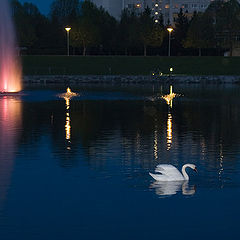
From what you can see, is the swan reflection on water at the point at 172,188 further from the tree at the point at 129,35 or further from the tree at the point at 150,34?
the tree at the point at 129,35

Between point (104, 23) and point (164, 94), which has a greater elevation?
point (104, 23)

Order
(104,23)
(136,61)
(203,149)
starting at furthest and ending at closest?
(104,23)
(136,61)
(203,149)

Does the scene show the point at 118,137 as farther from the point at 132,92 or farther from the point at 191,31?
the point at 191,31

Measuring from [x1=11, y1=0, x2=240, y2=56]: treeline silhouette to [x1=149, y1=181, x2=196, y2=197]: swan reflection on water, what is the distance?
99119mm

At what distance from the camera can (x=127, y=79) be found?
3659 inches

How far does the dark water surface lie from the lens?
18.6m

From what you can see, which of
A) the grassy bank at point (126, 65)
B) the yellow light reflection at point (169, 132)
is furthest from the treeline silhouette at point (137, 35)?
the yellow light reflection at point (169, 132)

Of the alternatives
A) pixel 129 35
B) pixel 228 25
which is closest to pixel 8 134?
pixel 129 35

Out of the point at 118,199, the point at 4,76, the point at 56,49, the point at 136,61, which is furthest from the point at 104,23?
the point at 118,199

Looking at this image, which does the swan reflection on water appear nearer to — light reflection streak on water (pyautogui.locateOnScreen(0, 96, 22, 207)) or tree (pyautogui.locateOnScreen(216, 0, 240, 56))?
light reflection streak on water (pyautogui.locateOnScreen(0, 96, 22, 207))

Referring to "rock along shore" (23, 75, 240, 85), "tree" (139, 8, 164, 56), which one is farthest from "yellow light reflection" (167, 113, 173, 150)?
"tree" (139, 8, 164, 56)

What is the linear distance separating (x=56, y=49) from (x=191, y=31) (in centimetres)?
2595

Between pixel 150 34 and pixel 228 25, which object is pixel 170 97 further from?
pixel 228 25

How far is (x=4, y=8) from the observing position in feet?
238
